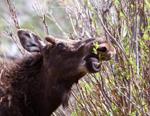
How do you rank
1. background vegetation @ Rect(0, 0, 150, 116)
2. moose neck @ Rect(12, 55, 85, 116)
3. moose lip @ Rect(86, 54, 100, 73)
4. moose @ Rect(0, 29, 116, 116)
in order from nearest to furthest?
1. moose lip @ Rect(86, 54, 100, 73)
2. background vegetation @ Rect(0, 0, 150, 116)
3. moose @ Rect(0, 29, 116, 116)
4. moose neck @ Rect(12, 55, 85, 116)

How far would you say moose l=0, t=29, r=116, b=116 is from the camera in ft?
23.1

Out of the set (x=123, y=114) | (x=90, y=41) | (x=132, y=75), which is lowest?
(x=123, y=114)

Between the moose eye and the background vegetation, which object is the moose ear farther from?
the background vegetation

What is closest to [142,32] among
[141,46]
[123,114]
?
[141,46]

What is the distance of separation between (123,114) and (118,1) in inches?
46.7

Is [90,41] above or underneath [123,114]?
above

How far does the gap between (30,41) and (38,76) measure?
383 mm

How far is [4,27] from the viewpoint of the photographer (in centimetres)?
884

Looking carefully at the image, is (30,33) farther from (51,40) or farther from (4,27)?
(4,27)

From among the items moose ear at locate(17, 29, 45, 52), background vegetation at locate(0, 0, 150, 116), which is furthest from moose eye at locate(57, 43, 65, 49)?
background vegetation at locate(0, 0, 150, 116)

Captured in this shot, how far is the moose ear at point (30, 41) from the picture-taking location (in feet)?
23.7

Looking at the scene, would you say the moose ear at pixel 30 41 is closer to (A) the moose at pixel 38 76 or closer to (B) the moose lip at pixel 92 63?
(A) the moose at pixel 38 76

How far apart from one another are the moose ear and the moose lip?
2.45 feet

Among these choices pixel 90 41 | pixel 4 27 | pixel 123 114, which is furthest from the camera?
pixel 4 27
